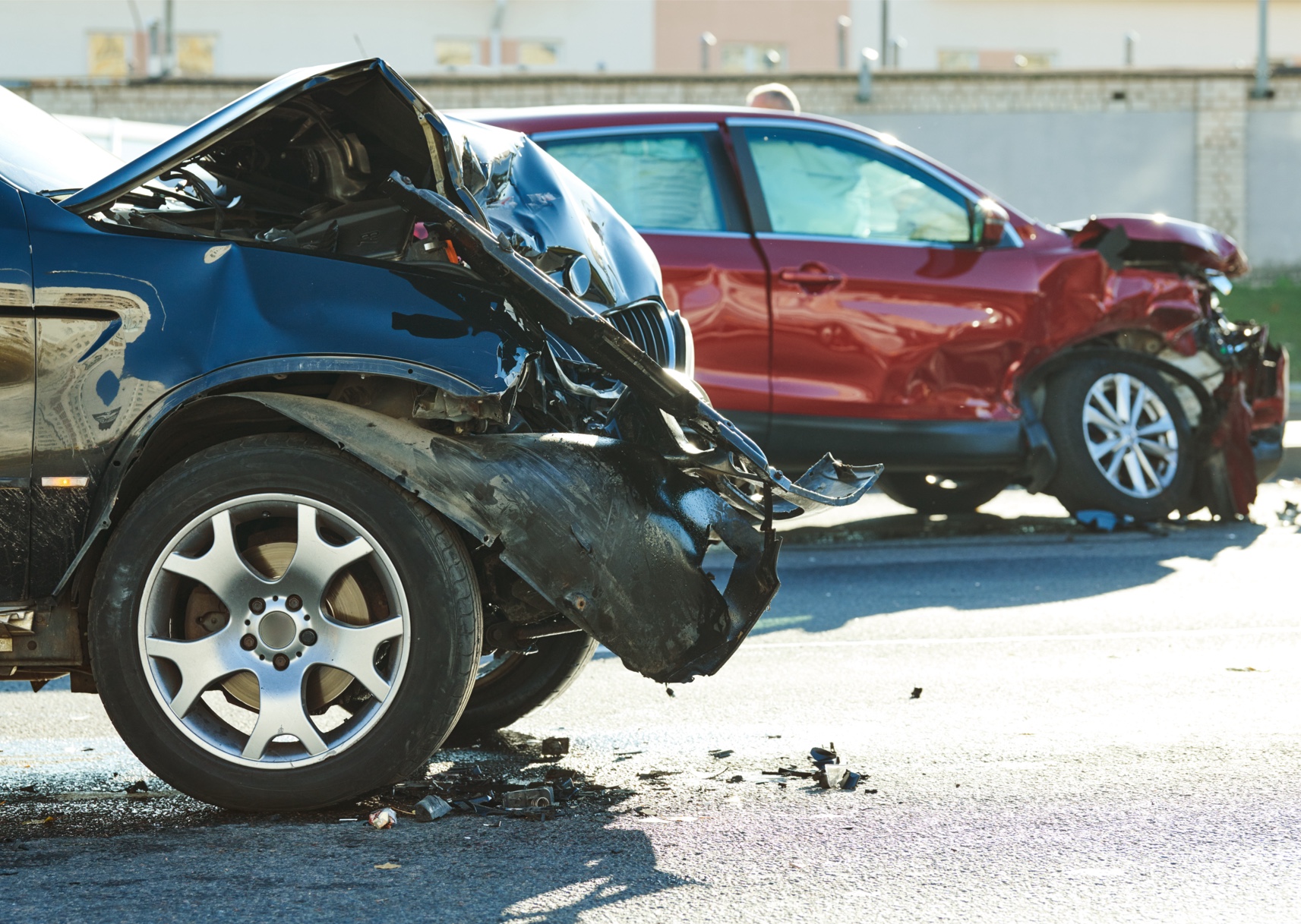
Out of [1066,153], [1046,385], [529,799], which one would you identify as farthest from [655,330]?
[1066,153]

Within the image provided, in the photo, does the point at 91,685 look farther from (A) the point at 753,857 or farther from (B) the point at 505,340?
(A) the point at 753,857

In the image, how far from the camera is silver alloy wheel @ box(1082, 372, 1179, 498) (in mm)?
8414

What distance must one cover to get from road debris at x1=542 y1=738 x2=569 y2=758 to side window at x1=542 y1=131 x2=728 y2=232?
145 inches

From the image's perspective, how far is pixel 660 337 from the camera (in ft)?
15.2

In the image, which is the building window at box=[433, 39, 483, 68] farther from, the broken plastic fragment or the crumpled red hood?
the broken plastic fragment

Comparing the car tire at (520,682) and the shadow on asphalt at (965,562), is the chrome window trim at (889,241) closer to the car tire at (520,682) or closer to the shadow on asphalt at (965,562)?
the shadow on asphalt at (965,562)

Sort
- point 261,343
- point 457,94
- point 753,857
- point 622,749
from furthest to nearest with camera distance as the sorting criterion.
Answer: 1. point 457,94
2. point 622,749
3. point 261,343
4. point 753,857

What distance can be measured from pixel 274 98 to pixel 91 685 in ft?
4.79

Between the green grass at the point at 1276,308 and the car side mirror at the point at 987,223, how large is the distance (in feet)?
34.8

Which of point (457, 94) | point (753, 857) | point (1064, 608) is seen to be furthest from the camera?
point (457, 94)

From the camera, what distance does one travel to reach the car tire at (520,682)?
457 cm

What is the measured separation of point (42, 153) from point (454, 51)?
34.3 meters

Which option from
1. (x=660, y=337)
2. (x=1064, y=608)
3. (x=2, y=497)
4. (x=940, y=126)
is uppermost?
(x=940, y=126)

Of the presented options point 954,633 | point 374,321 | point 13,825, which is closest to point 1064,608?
point 954,633
